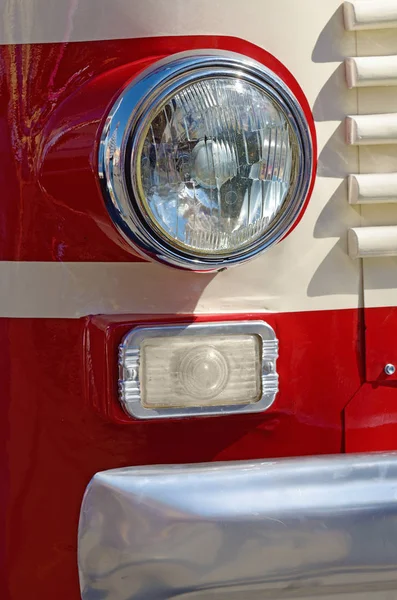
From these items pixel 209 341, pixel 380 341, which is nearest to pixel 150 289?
pixel 209 341

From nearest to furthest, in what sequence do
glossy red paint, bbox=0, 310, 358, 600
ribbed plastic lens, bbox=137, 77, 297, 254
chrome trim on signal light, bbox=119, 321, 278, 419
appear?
ribbed plastic lens, bbox=137, 77, 297, 254 < chrome trim on signal light, bbox=119, 321, 278, 419 < glossy red paint, bbox=0, 310, 358, 600

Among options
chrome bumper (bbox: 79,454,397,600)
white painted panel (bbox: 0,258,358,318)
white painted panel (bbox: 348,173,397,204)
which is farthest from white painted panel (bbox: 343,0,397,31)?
chrome bumper (bbox: 79,454,397,600)

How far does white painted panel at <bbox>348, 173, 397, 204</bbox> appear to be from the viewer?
1.35m

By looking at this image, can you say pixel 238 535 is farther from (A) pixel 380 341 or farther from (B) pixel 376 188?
(B) pixel 376 188

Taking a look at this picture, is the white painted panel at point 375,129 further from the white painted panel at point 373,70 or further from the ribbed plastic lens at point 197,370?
the ribbed plastic lens at point 197,370

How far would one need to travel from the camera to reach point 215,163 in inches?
43.4

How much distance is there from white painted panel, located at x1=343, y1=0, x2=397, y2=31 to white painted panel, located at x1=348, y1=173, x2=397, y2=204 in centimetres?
25

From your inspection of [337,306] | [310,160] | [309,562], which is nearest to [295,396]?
[337,306]

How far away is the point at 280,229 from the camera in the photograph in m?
1.18

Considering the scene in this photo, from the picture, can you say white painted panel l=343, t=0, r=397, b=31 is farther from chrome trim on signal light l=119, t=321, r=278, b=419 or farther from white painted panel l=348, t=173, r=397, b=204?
chrome trim on signal light l=119, t=321, r=278, b=419

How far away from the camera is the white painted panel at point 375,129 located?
1.34m

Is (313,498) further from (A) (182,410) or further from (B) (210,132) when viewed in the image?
(B) (210,132)

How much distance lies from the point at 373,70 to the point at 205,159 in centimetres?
42

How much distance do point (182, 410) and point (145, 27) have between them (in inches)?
24.6
